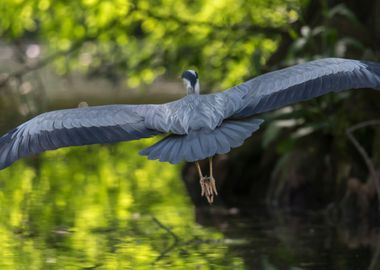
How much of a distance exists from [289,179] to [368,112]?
97cm

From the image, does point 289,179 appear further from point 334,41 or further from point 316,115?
point 334,41

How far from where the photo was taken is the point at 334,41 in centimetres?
1117

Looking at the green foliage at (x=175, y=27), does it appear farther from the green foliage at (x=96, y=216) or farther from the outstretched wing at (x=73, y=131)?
the outstretched wing at (x=73, y=131)

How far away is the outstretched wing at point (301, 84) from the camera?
7062mm

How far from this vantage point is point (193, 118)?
693 cm

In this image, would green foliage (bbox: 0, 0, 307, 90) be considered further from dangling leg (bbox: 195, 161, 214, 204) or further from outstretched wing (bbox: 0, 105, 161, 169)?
dangling leg (bbox: 195, 161, 214, 204)

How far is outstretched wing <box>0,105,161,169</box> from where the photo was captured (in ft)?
22.8

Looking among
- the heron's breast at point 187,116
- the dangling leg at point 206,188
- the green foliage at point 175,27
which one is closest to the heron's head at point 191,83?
the heron's breast at point 187,116

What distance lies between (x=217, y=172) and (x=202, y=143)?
18.9ft

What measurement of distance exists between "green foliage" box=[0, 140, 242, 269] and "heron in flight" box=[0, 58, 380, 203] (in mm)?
1528

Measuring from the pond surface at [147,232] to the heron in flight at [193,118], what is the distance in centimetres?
152

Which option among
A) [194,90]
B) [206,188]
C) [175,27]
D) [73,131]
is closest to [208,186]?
[206,188]

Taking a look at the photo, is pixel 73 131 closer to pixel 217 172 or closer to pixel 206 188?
pixel 206 188

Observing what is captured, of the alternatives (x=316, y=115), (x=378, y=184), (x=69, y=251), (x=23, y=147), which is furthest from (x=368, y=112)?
(x=23, y=147)
